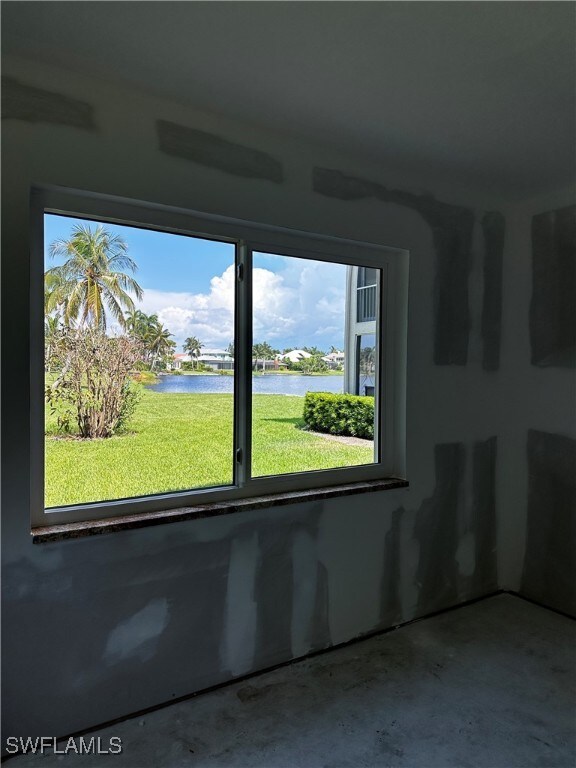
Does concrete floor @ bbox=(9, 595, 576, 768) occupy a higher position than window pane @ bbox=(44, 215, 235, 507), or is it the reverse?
window pane @ bbox=(44, 215, 235, 507)

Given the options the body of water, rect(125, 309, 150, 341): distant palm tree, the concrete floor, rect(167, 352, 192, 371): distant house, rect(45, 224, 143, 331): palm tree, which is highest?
rect(45, 224, 143, 331): palm tree

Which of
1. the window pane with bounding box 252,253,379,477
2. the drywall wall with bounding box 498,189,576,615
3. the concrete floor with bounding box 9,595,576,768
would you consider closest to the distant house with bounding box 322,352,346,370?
the window pane with bounding box 252,253,379,477

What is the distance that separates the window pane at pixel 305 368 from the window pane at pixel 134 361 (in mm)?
173

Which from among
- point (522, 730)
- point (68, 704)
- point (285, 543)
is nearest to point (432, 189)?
point (285, 543)

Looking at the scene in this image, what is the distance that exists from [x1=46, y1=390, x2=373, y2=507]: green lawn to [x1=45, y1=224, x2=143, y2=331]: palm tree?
407 millimetres

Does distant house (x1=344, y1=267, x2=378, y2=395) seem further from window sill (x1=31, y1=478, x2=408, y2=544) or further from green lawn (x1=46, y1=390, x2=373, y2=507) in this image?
window sill (x1=31, y1=478, x2=408, y2=544)

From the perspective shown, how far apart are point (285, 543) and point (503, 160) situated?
232 cm

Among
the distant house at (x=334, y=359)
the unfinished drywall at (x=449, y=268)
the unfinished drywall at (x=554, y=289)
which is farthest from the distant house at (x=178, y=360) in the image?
the unfinished drywall at (x=554, y=289)

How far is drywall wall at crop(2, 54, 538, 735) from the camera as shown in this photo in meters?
1.84

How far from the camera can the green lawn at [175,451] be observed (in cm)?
204

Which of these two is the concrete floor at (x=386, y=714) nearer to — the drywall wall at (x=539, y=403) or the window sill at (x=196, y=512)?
the drywall wall at (x=539, y=403)

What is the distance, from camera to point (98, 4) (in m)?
1.53

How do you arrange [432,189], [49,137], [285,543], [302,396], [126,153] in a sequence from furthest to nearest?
[432,189], [302,396], [285,543], [126,153], [49,137]

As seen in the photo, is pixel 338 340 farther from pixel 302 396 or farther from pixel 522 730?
pixel 522 730
